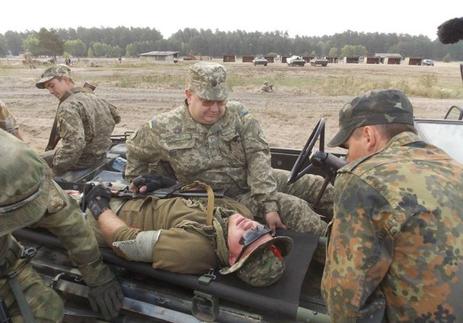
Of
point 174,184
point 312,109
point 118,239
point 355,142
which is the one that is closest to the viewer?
point 355,142

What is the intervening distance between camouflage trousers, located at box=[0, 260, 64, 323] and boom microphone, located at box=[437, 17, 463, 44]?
9.49 ft

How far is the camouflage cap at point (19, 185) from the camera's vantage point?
1.84 meters

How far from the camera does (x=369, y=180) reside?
5.11ft

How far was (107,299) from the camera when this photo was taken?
→ 7.71 feet

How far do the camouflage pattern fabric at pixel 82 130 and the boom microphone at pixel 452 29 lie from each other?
12.2 ft

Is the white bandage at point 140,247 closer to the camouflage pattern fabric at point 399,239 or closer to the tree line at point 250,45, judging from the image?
the camouflage pattern fabric at point 399,239

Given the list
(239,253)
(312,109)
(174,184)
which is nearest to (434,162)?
(239,253)

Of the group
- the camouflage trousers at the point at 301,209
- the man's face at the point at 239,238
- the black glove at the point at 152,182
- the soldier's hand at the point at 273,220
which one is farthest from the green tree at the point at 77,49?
the man's face at the point at 239,238

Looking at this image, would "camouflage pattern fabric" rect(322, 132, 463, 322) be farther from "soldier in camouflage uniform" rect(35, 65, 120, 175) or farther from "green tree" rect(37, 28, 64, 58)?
"green tree" rect(37, 28, 64, 58)

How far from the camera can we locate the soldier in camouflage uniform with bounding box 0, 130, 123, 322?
73.8 inches

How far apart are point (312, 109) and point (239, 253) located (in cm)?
1202

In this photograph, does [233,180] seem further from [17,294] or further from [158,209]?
[17,294]

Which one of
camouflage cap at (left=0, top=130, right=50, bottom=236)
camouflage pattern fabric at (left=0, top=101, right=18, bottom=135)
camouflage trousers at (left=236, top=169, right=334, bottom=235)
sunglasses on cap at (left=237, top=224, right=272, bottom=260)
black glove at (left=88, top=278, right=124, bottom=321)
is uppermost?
camouflage cap at (left=0, top=130, right=50, bottom=236)

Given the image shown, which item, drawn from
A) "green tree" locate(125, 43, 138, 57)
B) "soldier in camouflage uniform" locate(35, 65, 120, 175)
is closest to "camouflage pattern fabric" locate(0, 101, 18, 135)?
"soldier in camouflage uniform" locate(35, 65, 120, 175)
